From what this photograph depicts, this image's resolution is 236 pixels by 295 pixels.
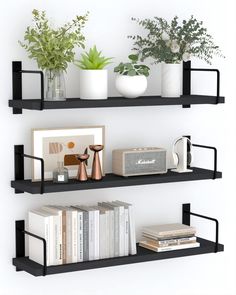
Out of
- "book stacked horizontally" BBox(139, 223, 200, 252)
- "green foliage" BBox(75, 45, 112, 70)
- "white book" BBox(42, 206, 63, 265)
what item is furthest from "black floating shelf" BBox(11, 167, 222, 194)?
"green foliage" BBox(75, 45, 112, 70)

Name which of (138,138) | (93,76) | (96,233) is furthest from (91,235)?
(93,76)

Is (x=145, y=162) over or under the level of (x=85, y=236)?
over

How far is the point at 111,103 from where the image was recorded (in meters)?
2.73

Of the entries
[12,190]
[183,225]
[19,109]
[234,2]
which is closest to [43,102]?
[19,109]

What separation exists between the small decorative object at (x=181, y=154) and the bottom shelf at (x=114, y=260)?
1.05 ft

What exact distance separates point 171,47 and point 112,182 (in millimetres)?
581

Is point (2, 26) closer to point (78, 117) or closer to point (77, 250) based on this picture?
point (78, 117)

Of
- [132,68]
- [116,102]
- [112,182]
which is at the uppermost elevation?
[132,68]

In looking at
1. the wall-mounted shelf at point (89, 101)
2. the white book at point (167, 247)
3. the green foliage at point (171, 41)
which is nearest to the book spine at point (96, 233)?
the white book at point (167, 247)

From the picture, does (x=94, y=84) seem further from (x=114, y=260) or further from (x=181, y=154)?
(x=114, y=260)

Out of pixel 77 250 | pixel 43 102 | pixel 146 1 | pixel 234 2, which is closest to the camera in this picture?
pixel 43 102

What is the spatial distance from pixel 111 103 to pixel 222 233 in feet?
3.08

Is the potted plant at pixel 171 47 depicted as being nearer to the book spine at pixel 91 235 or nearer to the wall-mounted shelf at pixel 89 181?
the wall-mounted shelf at pixel 89 181

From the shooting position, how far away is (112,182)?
278 centimetres
